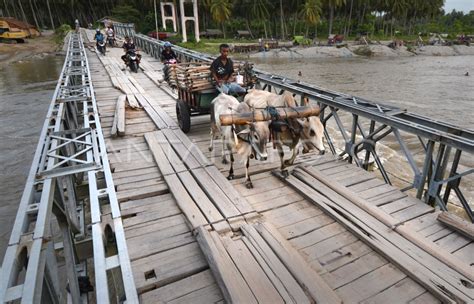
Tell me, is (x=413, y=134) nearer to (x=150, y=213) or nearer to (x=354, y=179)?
(x=354, y=179)

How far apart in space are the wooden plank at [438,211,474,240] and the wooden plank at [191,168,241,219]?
2.82 meters

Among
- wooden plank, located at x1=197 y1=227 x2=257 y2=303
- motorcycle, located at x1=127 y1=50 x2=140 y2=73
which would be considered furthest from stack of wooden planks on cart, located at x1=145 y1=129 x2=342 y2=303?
motorcycle, located at x1=127 y1=50 x2=140 y2=73

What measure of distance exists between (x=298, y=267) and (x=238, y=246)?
0.79 m

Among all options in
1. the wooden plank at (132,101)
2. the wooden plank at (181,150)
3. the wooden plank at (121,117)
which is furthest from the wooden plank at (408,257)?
the wooden plank at (132,101)

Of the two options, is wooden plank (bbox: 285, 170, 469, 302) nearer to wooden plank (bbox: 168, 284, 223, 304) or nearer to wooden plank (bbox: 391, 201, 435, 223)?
wooden plank (bbox: 391, 201, 435, 223)

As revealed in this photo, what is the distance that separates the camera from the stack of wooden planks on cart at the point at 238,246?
3221 mm

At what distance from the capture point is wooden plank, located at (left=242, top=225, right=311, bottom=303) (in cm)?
317

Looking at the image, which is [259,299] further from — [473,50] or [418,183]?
[473,50]

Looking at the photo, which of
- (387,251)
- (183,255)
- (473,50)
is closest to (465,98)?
(387,251)

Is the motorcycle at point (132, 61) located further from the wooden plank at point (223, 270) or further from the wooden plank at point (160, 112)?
the wooden plank at point (223, 270)

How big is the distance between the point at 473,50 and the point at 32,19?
3453 inches

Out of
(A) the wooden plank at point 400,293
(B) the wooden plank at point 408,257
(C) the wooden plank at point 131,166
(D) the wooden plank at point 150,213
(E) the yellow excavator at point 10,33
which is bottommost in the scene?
(A) the wooden plank at point 400,293

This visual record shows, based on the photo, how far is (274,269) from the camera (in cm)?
351

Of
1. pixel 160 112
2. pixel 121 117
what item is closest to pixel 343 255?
pixel 121 117
